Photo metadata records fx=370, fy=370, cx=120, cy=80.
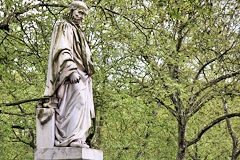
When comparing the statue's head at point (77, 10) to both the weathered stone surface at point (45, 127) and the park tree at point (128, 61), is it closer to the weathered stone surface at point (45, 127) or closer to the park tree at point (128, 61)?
the weathered stone surface at point (45, 127)

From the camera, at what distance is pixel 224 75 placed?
53.9 ft

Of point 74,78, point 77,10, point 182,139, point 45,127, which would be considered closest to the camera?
point 45,127

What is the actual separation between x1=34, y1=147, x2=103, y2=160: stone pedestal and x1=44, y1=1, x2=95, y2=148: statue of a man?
118 mm

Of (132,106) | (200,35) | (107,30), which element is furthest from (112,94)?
(200,35)

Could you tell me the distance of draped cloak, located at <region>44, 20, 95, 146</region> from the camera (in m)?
5.45

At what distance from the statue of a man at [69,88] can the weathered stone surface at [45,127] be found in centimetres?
9

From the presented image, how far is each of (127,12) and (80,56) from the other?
9044mm

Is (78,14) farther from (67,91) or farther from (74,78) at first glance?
(67,91)

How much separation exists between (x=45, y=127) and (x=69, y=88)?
2.24ft

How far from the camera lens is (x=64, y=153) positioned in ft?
16.9

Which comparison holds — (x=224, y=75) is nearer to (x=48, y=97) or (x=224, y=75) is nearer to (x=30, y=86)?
(x=30, y=86)

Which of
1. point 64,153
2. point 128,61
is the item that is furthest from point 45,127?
point 128,61

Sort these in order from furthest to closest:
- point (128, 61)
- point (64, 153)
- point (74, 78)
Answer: point (128, 61) < point (74, 78) < point (64, 153)

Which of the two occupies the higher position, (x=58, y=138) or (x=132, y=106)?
(x=132, y=106)
